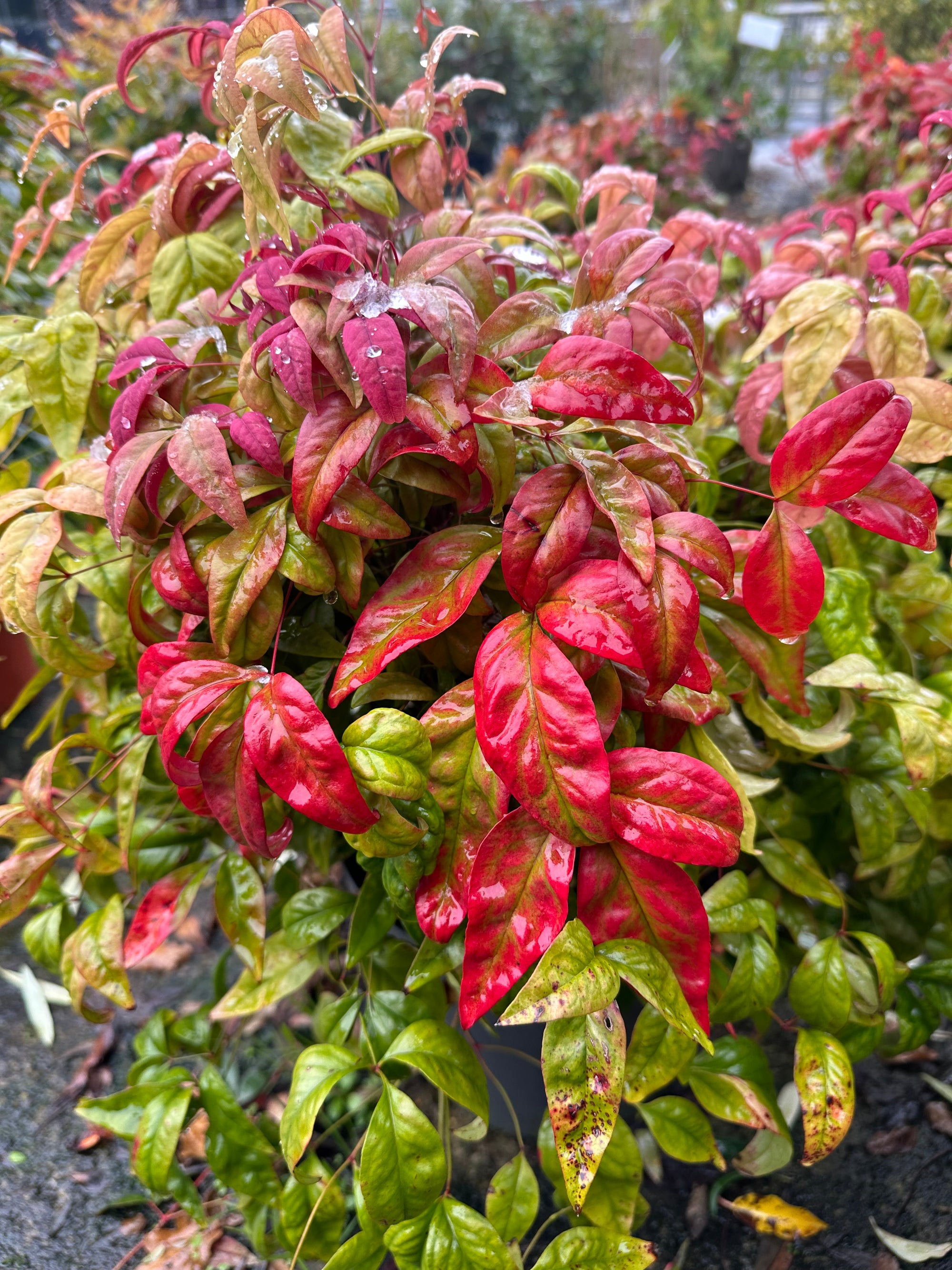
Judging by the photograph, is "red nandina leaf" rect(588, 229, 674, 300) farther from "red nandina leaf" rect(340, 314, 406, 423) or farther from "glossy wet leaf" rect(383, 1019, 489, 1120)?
"glossy wet leaf" rect(383, 1019, 489, 1120)

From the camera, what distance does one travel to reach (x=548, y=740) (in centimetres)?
56

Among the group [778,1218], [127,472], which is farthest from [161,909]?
[778,1218]

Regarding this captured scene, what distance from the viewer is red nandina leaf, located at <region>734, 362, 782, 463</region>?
2.85 ft

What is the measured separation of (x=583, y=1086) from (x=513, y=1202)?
0.29 metres

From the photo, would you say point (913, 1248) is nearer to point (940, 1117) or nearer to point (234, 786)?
point (940, 1117)

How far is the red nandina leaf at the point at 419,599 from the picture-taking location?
0.61 meters

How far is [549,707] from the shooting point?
1.84 ft

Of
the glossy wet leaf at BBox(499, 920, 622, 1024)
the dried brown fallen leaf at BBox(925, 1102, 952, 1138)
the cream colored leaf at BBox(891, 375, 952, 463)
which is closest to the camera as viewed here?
the glossy wet leaf at BBox(499, 920, 622, 1024)

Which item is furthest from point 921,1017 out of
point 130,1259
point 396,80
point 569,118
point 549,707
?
point 569,118

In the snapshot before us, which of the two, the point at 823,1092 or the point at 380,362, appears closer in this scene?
the point at 380,362

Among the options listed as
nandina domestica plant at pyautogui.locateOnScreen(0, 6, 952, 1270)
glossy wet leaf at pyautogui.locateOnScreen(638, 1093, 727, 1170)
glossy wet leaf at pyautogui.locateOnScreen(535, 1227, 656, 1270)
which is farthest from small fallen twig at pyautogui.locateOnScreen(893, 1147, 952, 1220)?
glossy wet leaf at pyautogui.locateOnScreen(535, 1227, 656, 1270)

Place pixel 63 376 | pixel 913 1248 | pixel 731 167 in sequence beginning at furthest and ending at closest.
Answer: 1. pixel 731 167
2. pixel 913 1248
3. pixel 63 376

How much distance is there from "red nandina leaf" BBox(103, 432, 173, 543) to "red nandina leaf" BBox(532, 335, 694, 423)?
0.28m

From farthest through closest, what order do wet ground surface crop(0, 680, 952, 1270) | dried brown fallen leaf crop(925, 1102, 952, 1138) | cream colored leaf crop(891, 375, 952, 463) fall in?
dried brown fallen leaf crop(925, 1102, 952, 1138)
wet ground surface crop(0, 680, 952, 1270)
cream colored leaf crop(891, 375, 952, 463)
